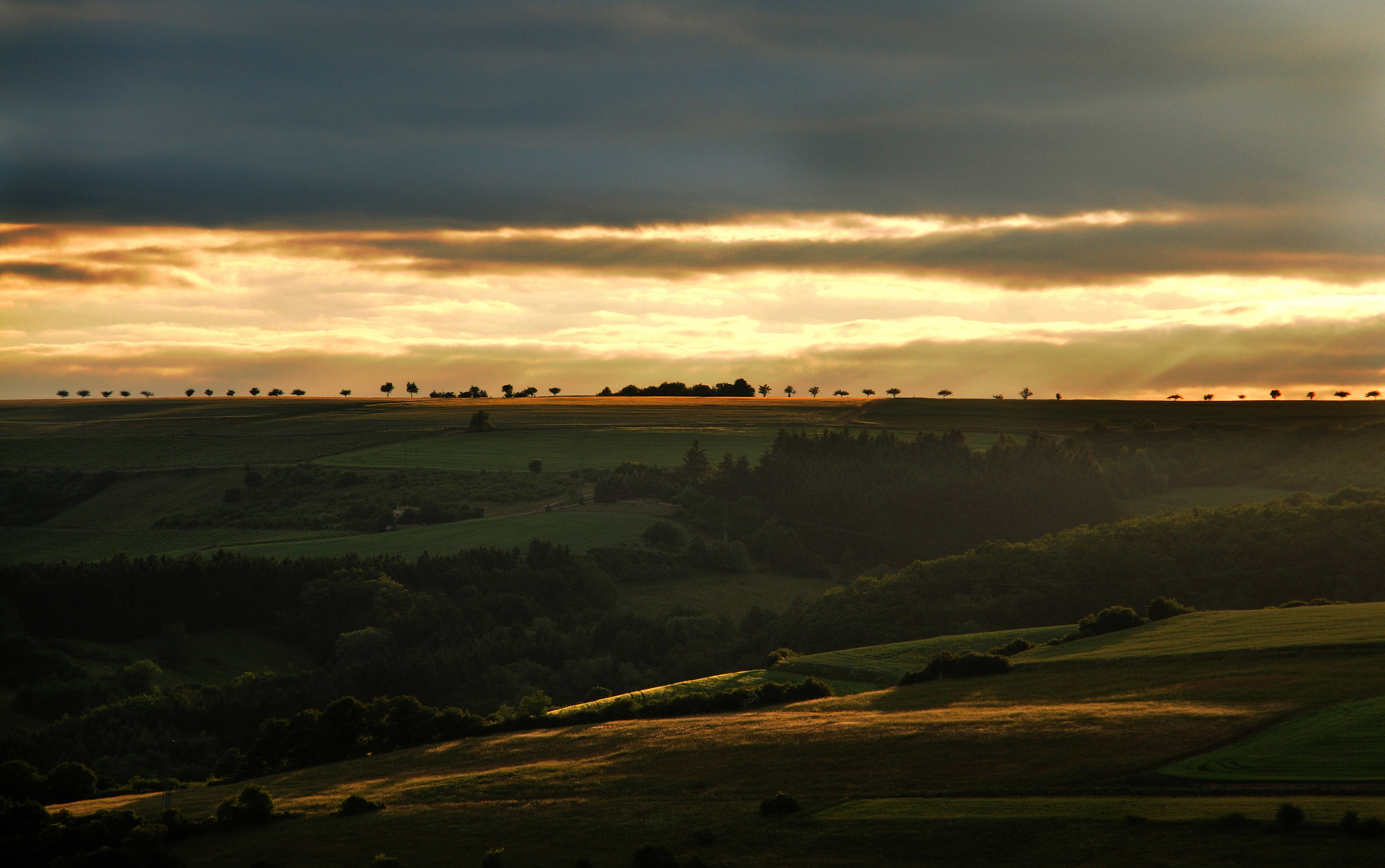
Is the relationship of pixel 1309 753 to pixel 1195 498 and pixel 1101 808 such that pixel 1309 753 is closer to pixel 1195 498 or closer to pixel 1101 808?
pixel 1101 808

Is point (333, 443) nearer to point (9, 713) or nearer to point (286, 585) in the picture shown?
point (286, 585)

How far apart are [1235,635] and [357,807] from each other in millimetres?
38031

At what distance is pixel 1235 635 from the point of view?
5200 centimetres

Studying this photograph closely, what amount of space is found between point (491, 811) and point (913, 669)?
32.6 metres

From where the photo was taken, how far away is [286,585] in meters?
106

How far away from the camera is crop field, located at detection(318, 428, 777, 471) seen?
155 meters

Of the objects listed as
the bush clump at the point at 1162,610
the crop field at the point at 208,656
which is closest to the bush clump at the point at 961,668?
the bush clump at the point at 1162,610

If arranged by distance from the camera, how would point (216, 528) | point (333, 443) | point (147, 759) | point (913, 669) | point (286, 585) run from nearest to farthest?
1. point (913, 669)
2. point (147, 759)
3. point (286, 585)
4. point (216, 528)
5. point (333, 443)

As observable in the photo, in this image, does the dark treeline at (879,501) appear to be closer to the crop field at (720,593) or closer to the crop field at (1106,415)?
the crop field at (720,593)

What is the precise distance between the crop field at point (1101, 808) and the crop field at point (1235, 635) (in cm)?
1934

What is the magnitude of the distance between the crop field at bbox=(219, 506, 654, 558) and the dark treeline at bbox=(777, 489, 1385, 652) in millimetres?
31765

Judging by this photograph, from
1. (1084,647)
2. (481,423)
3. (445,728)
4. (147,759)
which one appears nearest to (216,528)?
(481,423)

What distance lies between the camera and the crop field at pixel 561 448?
15500 centimetres

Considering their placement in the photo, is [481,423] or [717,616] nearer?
[717,616]
